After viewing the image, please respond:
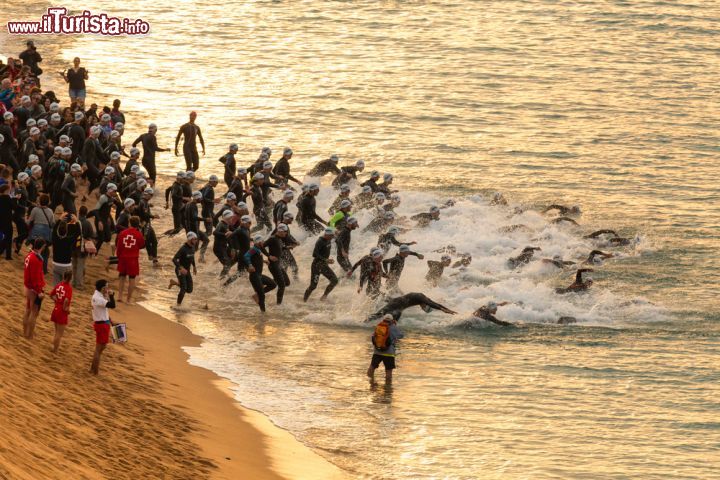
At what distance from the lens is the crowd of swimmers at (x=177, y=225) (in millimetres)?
21672

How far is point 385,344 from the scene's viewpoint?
69.9 ft

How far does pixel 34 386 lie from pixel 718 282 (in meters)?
16.7

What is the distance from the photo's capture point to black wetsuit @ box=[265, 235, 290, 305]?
25.4 metres

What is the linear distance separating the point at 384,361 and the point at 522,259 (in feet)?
28.3

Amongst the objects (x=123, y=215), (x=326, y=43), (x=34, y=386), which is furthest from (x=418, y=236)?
(x=326, y=43)

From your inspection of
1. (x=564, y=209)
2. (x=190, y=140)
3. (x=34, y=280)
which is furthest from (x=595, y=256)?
(x=34, y=280)

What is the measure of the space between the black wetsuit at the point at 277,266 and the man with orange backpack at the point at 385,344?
445cm

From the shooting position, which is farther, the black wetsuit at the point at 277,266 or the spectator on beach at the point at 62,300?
the black wetsuit at the point at 277,266

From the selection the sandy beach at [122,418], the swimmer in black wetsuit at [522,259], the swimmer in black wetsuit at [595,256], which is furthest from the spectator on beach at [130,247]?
the swimmer in black wetsuit at [595,256]

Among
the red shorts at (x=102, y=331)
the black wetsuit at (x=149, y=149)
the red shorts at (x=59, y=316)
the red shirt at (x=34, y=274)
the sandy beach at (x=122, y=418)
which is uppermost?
the black wetsuit at (x=149, y=149)

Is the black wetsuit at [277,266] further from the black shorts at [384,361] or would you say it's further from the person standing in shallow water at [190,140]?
the person standing in shallow water at [190,140]

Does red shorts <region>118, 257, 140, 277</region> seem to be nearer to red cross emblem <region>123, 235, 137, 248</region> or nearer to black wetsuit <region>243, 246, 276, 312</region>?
red cross emblem <region>123, 235, 137, 248</region>

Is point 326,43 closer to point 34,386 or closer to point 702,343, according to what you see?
point 702,343

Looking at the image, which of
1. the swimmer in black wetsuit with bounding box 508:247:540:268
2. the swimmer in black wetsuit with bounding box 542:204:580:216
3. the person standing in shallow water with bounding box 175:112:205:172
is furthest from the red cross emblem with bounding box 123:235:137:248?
the swimmer in black wetsuit with bounding box 542:204:580:216
